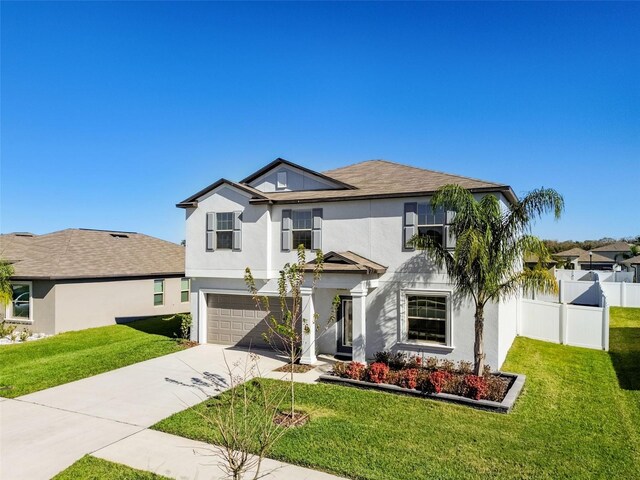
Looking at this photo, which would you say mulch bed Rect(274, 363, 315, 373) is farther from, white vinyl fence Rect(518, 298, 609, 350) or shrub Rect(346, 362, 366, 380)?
white vinyl fence Rect(518, 298, 609, 350)

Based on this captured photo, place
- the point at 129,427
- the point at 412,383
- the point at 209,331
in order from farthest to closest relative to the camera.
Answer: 1. the point at 209,331
2. the point at 412,383
3. the point at 129,427

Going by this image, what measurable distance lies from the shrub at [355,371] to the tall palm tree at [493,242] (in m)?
3.06

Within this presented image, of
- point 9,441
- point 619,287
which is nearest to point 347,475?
point 9,441

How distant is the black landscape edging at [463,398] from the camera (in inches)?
344

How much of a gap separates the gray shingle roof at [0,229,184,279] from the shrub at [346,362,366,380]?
14.2m

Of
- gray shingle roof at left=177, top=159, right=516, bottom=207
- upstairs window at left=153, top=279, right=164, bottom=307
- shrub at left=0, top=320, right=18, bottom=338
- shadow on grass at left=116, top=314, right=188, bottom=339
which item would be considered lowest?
shadow on grass at left=116, top=314, right=188, bottom=339

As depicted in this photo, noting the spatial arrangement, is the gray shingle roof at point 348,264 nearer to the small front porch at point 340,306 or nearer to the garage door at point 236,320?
the small front porch at point 340,306

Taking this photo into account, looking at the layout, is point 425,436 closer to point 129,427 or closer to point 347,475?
point 347,475

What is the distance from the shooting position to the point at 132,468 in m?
6.32

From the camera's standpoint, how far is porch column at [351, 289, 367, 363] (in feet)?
39.6

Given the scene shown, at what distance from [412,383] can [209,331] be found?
30.8 ft

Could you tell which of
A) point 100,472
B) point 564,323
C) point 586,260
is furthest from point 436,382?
point 586,260

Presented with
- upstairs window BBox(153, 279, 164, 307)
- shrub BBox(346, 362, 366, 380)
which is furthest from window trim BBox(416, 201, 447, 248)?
upstairs window BBox(153, 279, 164, 307)

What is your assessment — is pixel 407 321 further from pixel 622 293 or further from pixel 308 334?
pixel 622 293
